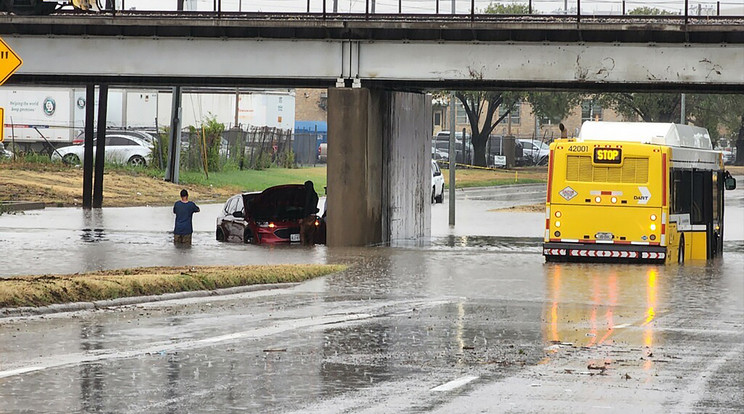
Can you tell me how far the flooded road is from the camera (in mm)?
11055

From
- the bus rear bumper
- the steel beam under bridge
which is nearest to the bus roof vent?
the bus rear bumper

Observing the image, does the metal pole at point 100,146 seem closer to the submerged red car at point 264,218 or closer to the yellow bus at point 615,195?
the submerged red car at point 264,218

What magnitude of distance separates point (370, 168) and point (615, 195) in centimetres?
722

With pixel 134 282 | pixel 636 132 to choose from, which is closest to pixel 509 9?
pixel 636 132

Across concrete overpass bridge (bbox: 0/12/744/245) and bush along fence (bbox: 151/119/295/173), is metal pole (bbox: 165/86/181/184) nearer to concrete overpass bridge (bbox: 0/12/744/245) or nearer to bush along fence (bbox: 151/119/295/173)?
bush along fence (bbox: 151/119/295/173)

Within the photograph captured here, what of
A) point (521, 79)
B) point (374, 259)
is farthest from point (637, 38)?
point (374, 259)

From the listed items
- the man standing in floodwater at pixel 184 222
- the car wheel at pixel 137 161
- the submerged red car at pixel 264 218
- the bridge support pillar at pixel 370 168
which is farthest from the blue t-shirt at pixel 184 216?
the car wheel at pixel 137 161

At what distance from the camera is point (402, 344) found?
48.6 ft

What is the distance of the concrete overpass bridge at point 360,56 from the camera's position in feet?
106

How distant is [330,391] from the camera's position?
11.4 m

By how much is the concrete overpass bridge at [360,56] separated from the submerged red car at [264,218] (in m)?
1.00

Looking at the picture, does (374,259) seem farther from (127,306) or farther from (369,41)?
(127,306)

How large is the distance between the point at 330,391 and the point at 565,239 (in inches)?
702

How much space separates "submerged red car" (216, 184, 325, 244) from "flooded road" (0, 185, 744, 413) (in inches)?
201
